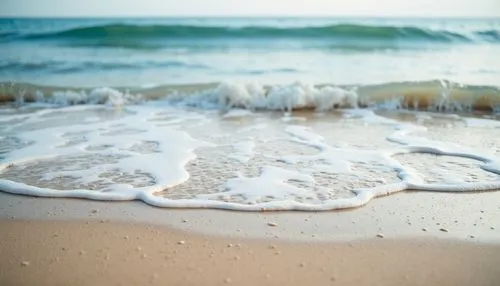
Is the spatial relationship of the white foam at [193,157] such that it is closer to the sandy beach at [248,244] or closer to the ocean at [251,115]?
the ocean at [251,115]

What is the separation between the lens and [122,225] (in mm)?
2617

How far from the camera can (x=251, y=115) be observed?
251 inches

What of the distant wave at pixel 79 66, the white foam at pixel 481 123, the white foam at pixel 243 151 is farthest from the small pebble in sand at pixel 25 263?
the distant wave at pixel 79 66

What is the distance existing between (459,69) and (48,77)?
304 inches

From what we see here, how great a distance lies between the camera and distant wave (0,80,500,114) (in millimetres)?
6855

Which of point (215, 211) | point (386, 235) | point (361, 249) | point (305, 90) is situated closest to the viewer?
point (361, 249)

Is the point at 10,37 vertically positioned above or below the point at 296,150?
above

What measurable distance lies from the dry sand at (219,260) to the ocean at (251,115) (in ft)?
1.59

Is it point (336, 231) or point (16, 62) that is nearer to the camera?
point (336, 231)

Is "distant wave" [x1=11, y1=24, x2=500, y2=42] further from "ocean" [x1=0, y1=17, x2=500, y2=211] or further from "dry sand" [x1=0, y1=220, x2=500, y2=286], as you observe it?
"dry sand" [x1=0, y1=220, x2=500, y2=286]

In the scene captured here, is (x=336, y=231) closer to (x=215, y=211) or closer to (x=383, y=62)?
(x=215, y=211)

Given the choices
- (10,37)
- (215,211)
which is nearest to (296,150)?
(215,211)

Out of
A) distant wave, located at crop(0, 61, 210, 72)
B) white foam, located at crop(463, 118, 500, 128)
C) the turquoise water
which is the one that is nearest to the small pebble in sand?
white foam, located at crop(463, 118, 500, 128)

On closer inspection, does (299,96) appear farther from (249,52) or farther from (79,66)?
(249,52)
